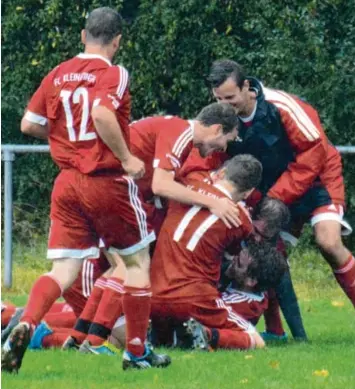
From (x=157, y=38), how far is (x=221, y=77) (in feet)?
31.4

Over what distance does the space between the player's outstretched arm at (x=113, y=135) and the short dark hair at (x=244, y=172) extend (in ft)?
4.98

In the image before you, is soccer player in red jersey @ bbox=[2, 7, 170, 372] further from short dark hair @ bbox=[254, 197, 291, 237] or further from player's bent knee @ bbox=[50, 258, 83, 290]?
short dark hair @ bbox=[254, 197, 291, 237]

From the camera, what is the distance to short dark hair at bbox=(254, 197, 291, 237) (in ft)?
35.0

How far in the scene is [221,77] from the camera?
1077 cm

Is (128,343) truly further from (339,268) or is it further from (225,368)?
(339,268)

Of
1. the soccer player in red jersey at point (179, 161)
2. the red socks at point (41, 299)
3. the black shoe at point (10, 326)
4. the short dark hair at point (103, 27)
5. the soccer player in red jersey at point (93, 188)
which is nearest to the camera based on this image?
the red socks at point (41, 299)

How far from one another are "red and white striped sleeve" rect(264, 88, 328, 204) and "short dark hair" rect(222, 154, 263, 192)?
65 centimetres

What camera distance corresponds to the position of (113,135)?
8.74m

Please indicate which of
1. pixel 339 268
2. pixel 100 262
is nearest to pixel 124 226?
pixel 100 262

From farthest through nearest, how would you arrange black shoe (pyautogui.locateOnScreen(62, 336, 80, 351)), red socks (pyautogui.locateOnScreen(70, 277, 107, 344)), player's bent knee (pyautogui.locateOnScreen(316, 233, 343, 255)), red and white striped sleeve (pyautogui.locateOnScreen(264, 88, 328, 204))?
player's bent knee (pyautogui.locateOnScreen(316, 233, 343, 255)) → red and white striped sleeve (pyautogui.locateOnScreen(264, 88, 328, 204)) → red socks (pyautogui.locateOnScreen(70, 277, 107, 344)) → black shoe (pyautogui.locateOnScreen(62, 336, 80, 351))

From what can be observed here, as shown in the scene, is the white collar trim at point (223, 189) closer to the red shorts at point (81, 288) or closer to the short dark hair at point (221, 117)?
the short dark hair at point (221, 117)

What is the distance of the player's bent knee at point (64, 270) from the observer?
914 cm

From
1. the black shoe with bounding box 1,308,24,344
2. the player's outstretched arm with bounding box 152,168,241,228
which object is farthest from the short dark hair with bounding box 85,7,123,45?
the black shoe with bounding box 1,308,24,344

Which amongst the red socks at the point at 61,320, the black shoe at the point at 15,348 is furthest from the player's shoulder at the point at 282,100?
the black shoe at the point at 15,348
